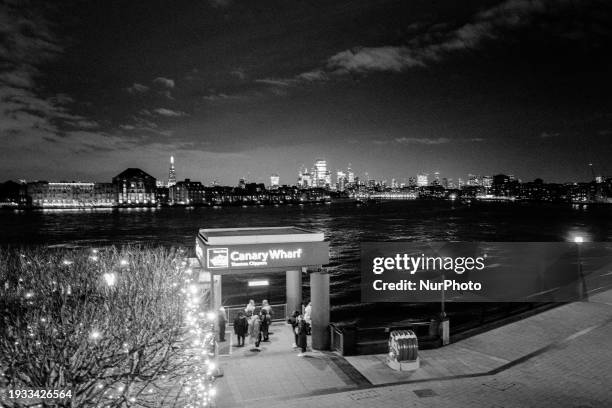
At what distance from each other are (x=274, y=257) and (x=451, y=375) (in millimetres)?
5714

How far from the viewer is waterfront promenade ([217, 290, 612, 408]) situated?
10949 millimetres

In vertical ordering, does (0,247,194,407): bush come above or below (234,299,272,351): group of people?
above

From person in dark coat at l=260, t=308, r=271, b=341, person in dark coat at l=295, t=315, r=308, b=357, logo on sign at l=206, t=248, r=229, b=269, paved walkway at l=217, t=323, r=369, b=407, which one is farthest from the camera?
person in dark coat at l=260, t=308, r=271, b=341

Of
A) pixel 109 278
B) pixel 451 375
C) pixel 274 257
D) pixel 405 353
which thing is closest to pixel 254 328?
pixel 274 257

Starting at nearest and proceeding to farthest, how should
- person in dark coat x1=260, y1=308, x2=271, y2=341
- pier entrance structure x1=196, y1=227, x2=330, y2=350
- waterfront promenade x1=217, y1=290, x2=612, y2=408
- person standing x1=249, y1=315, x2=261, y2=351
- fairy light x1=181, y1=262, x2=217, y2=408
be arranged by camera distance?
fairy light x1=181, y1=262, x2=217, y2=408, waterfront promenade x1=217, y1=290, x2=612, y2=408, pier entrance structure x1=196, y1=227, x2=330, y2=350, person standing x1=249, y1=315, x2=261, y2=351, person in dark coat x1=260, y1=308, x2=271, y2=341

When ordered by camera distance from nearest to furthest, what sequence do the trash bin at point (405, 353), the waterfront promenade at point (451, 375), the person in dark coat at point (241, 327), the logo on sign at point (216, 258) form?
the waterfront promenade at point (451, 375) → the trash bin at point (405, 353) → the logo on sign at point (216, 258) → the person in dark coat at point (241, 327)

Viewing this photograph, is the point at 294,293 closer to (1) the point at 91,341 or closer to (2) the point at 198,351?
(2) the point at 198,351

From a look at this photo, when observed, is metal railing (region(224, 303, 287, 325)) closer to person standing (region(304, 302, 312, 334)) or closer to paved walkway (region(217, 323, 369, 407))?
paved walkway (region(217, 323, 369, 407))

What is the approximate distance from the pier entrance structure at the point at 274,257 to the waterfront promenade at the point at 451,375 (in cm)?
128

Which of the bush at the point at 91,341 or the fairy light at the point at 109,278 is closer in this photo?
the bush at the point at 91,341

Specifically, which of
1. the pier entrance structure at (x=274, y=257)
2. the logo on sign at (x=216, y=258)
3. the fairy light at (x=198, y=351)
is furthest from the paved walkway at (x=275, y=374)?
the logo on sign at (x=216, y=258)

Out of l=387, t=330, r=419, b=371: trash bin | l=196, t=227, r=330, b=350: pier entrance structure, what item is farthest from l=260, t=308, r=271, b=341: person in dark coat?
l=387, t=330, r=419, b=371: trash bin

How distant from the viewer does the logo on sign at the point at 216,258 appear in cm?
1303

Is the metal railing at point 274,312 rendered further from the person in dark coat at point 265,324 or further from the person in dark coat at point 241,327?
the person in dark coat at point 241,327
